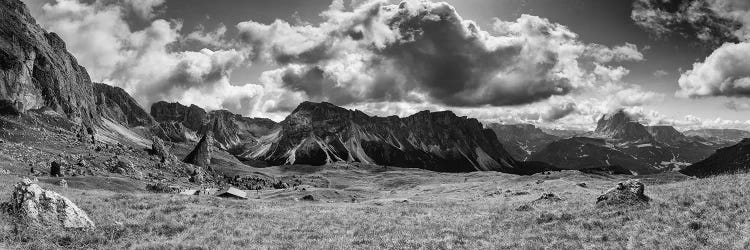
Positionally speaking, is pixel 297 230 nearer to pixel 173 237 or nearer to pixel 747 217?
→ pixel 173 237

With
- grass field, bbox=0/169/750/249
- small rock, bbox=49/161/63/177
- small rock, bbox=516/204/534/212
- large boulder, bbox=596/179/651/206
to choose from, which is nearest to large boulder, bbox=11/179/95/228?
grass field, bbox=0/169/750/249

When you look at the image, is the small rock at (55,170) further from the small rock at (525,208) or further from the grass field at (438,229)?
the small rock at (525,208)

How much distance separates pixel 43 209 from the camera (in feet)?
73.6

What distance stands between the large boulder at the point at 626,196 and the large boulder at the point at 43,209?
94.4ft

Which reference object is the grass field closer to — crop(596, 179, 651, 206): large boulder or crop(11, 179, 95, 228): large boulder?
crop(11, 179, 95, 228): large boulder

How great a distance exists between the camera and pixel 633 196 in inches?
1080

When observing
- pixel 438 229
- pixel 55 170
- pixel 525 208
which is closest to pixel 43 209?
pixel 438 229

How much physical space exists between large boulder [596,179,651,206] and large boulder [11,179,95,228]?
28766 mm

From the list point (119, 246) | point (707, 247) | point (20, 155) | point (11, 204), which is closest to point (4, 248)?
point (119, 246)

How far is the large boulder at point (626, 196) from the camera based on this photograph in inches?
1069

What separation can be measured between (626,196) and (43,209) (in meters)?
31.4

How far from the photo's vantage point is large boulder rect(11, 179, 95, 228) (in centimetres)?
2181

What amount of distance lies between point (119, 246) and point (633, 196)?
27582mm

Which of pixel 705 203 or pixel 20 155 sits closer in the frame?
pixel 705 203
